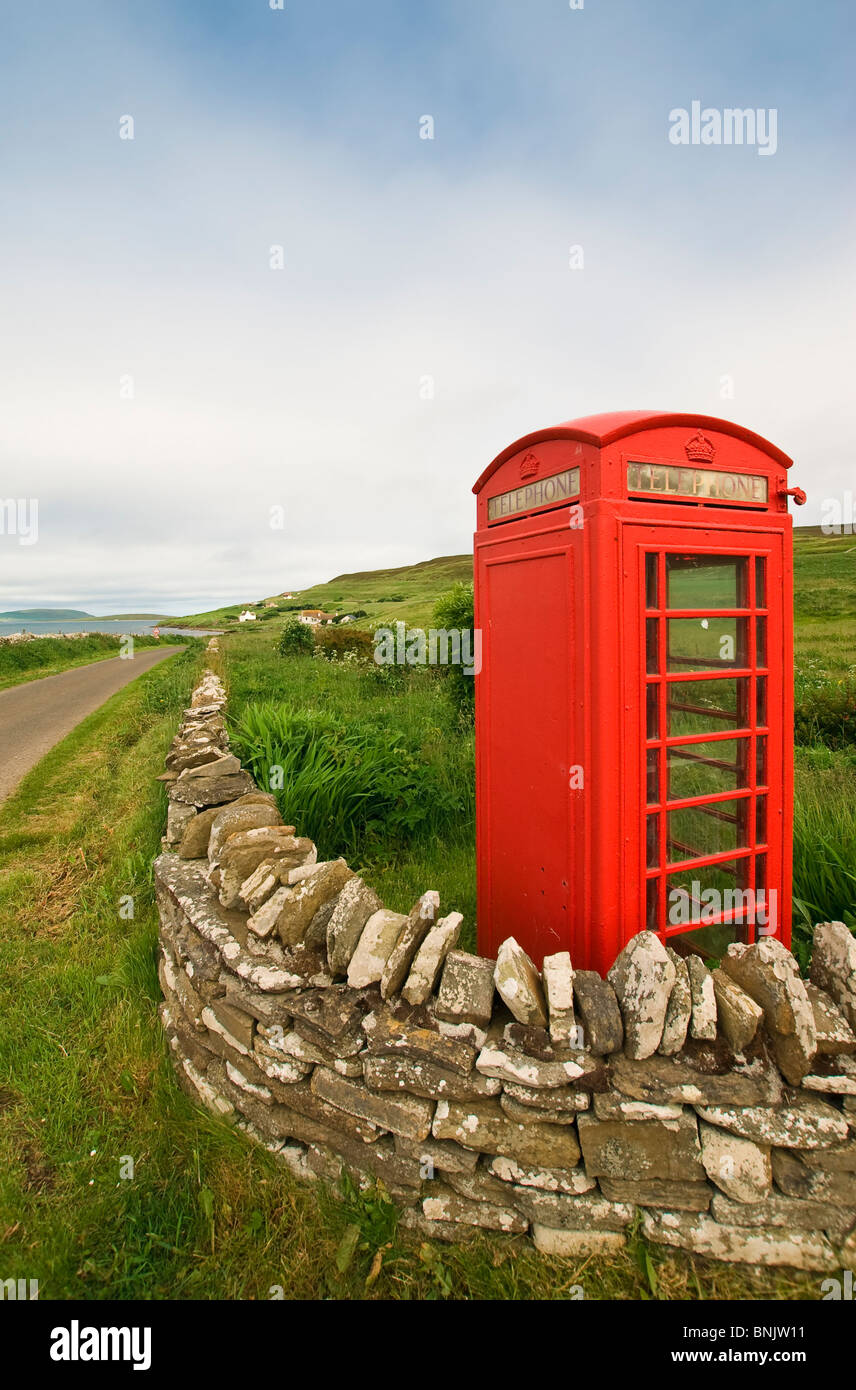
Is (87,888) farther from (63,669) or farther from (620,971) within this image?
(63,669)

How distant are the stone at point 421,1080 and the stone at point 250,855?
1108mm

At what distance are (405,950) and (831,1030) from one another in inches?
55.0

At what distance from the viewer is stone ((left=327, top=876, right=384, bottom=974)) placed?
2.54 meters

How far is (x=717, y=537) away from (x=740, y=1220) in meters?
2.30

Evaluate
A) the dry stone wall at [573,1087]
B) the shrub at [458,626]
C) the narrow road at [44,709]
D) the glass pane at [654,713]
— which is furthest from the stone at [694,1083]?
the narrow road at [44,709]

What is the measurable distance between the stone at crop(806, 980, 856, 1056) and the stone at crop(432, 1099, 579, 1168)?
2.78ft

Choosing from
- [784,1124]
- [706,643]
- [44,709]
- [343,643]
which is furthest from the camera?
[343,643]

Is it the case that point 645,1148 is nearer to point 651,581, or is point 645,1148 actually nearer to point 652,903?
point 652,903

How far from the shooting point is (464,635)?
397 inches

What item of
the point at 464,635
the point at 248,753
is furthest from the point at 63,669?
the point at 248,753

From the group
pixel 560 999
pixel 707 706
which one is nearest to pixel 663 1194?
pixel 560 999

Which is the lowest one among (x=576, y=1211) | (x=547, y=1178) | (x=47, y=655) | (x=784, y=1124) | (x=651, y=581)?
(x=576, y=1211)

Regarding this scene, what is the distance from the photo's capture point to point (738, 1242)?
2.05 m

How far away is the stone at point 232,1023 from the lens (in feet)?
8.82
